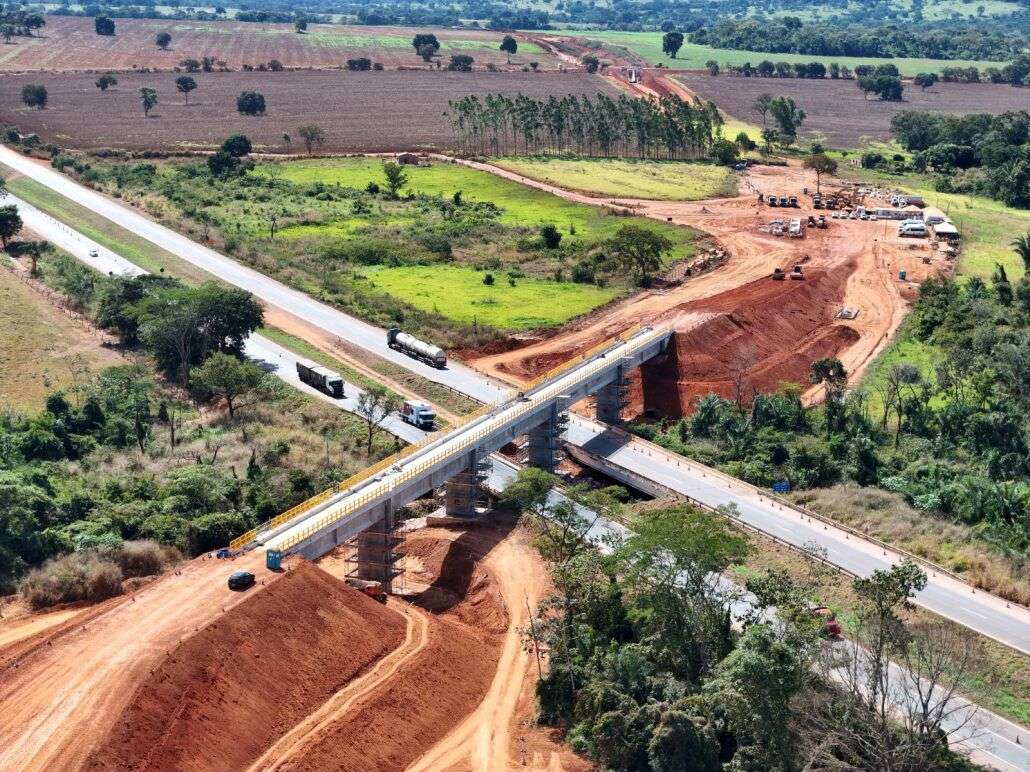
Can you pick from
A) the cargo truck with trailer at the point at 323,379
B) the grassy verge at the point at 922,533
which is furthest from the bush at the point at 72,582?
the grassy verge at the point at 922,533

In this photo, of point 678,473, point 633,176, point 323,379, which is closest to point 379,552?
point 678,473

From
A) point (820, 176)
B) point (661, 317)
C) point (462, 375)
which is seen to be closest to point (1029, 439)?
point (661, 317)

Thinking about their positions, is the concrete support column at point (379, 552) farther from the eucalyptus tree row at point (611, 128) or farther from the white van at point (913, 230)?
the eucalyptus tree row at point (611, 128)

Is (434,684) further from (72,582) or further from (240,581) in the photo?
(72,582)

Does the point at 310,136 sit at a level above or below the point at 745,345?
above

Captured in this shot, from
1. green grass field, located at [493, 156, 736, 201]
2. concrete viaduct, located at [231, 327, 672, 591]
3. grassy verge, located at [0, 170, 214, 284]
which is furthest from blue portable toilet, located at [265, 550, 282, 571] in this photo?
green grass field, located at [493, 156, 736, 201]

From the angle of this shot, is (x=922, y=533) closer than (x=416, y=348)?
Yes

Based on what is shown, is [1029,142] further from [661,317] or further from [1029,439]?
[1029,439]
